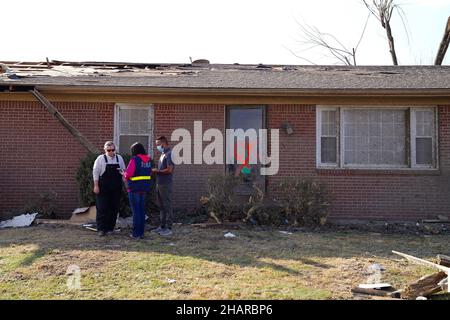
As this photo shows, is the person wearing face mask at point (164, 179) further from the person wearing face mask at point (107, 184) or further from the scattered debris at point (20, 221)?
the scattered debris at point (20, 221)

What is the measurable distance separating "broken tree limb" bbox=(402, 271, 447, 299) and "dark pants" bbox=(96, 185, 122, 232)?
16.3 ft

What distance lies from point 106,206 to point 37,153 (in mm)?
3437

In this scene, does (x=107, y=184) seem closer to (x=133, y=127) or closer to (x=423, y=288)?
(x=133, y=127)

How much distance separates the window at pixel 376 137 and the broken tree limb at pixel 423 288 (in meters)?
5.34

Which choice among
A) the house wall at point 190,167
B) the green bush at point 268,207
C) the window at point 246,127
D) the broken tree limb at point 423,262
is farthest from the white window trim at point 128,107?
the broken tree limb at point 423,262

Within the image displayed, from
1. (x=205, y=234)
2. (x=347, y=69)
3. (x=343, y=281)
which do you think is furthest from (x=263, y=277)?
(x=347, y=69)

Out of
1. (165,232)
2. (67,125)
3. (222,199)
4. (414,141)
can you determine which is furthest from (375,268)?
(67,125)

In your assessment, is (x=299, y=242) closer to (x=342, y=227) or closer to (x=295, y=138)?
(x=342, y=227)

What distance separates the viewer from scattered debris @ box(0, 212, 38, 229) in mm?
9061

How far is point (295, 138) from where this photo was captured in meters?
10.3

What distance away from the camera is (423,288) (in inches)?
197

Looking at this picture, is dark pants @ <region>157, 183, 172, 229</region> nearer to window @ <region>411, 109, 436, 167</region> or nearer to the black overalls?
the black overalls

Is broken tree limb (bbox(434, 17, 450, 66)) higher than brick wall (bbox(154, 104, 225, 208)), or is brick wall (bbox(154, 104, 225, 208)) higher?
broken tree limb (bbox(434, 17, 450, 66))

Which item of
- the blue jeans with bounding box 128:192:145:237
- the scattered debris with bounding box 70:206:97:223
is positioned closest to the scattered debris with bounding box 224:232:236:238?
the blue jeans with bounding box 128:192:145:237
